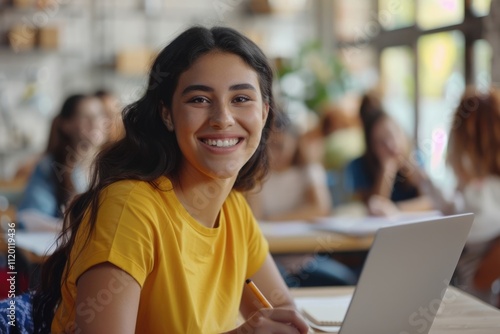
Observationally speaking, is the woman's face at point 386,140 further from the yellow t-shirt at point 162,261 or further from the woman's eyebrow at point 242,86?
the woman's eyebrow at point 242,86

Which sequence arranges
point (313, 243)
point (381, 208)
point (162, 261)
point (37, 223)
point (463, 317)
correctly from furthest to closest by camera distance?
point (381, 208), point (37, 223), point (313, 243), point (463, 317), point (162, 261)

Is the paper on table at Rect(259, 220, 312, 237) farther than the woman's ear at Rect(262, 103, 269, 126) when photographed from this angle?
Yes

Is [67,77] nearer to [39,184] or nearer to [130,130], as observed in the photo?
[39,184]

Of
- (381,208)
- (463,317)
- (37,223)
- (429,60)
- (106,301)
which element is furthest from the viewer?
(429,60)

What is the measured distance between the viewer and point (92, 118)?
13.9ft

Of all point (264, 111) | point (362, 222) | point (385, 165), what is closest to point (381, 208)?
point (362, 222)

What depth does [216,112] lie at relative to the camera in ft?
4.83

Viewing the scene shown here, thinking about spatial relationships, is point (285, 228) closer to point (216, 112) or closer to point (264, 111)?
point (264, 111)

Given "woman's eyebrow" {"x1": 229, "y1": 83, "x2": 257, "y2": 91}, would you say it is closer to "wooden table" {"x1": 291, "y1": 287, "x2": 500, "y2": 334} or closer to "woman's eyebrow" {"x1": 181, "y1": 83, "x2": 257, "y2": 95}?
"woman's eyebrow" {"x1": 181, "y1": 83, "x2": 257, "y2": 95}

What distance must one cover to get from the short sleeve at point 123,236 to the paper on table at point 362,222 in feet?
7.02

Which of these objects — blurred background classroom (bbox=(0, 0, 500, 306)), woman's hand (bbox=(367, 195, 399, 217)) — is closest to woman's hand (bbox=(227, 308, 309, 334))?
woman's hand (bbox=(367, 195, 399, 217))

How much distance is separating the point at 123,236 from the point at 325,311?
2.19 feet

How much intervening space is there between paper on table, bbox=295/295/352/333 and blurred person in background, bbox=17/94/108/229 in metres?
1.74

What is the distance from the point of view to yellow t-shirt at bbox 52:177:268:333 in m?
1.34
